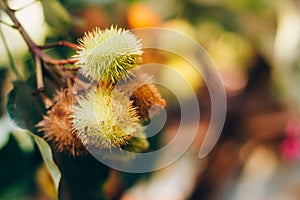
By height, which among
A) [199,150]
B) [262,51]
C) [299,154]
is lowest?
[199,150]

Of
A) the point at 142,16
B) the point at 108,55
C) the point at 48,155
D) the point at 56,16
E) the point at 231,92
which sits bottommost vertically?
the point at 48,155

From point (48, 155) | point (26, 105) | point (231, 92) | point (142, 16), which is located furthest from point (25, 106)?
point (231, 92)

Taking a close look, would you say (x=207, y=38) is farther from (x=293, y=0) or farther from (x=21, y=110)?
(x=21, y=110)

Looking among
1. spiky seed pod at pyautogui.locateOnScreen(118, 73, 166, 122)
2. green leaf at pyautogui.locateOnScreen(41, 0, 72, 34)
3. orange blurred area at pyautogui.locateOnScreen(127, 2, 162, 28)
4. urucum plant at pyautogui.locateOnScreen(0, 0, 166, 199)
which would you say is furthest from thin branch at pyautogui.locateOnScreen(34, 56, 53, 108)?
orange blurred area at pyautogui.locateOnScreen(127, 2, 162, 28)

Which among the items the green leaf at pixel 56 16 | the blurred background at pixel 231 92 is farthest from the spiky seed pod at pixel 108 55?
the blurred background at pixel 231 92

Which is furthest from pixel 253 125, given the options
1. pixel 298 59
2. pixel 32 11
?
pixel 32 11

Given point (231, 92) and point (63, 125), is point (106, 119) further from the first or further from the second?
point (231, 92)
